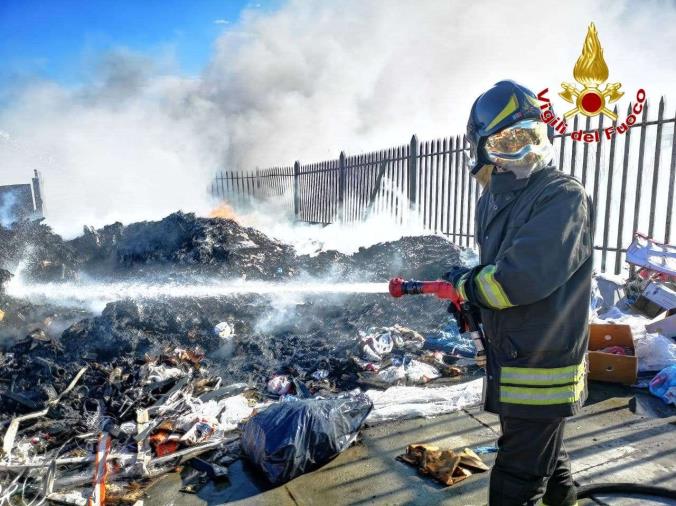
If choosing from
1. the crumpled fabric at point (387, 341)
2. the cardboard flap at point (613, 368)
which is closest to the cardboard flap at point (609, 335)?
the cardboard flap at point (613, 368)

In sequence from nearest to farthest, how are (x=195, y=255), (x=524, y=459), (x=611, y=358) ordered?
(x=524, y=459), (x=611, y=358), (x=195, y=255)

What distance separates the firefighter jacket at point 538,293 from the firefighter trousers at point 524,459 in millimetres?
94

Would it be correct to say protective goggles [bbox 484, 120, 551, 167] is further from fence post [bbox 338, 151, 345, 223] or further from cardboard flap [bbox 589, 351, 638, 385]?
fence post [bbox 338, 151, 345, 223]

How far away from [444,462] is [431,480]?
0.45 ft

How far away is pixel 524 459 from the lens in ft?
6.24

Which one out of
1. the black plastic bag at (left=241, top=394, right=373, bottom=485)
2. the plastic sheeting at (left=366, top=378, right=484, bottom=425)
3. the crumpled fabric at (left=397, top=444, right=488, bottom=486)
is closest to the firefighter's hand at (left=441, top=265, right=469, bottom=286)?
the crumpled fabric at (left=397, top=444, right=488, bottom=486)

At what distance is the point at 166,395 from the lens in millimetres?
3975

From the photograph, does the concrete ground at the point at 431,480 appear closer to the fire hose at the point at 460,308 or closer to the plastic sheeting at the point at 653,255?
the fire hose at the point at 460,308

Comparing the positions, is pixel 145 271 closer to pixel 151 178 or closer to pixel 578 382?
pixel 578 382

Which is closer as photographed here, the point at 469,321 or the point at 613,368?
the point at 469,321

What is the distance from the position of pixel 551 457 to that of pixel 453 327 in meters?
4.00

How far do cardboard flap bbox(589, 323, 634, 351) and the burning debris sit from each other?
1248mm

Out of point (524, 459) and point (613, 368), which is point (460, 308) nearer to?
point (524, 459)

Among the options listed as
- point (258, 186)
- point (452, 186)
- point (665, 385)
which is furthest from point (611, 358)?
point (258, 186)
